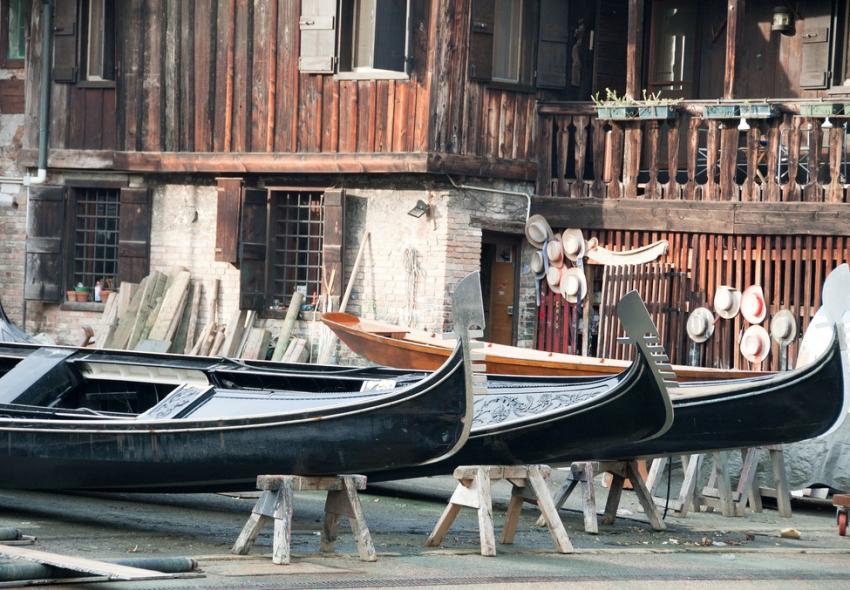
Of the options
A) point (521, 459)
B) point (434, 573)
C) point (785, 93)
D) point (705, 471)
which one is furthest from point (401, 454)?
point (785, 93)

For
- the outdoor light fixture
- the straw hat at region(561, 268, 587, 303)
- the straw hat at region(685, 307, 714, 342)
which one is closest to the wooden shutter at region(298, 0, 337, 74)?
the outdoor light fixture

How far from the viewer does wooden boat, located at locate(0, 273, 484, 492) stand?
9680 mm

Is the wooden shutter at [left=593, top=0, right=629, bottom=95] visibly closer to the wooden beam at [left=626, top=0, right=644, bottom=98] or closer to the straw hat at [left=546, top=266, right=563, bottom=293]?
the wooden beam at [left=626, top=0, right=644, bottom=98]

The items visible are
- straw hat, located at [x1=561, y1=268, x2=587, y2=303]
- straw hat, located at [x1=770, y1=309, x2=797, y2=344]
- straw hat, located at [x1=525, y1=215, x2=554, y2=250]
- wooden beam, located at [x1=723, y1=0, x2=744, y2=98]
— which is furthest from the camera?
straw hat, located at [x1=525, y1=215, x2=554, y2=250]

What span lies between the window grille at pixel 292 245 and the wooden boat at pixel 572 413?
7221mm

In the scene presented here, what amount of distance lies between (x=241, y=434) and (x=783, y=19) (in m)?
10.5

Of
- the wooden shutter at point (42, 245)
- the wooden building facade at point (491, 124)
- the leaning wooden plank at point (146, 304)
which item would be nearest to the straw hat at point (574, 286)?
the wooden building facade at point (491, 124)

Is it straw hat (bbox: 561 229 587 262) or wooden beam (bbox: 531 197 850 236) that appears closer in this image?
wooden beam (bbox: 531 197 850 236)

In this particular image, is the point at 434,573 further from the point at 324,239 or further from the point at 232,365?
the point at 324,239

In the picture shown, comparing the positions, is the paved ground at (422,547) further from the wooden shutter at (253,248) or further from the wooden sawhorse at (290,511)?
the wooden shutter at (253,248)

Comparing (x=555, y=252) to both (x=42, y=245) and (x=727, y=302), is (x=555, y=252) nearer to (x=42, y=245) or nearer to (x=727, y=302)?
(x=727, y=302)

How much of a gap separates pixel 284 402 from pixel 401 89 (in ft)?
26.8

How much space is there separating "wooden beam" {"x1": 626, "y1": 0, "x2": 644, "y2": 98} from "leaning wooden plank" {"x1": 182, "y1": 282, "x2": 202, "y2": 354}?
18.7 feet

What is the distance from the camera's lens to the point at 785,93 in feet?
60.9
